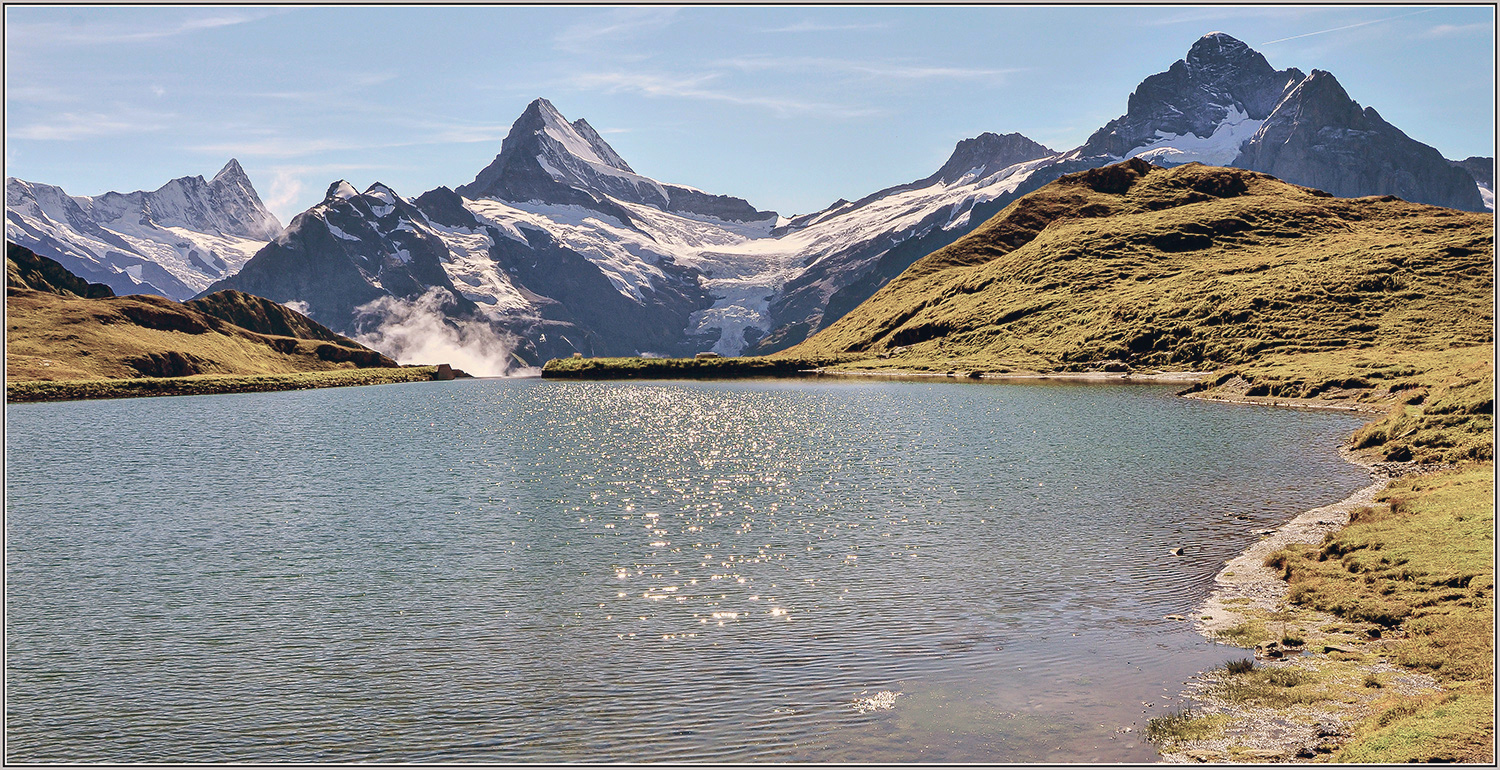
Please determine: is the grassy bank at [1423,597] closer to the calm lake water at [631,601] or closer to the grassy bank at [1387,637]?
the grassy bank at [1387,637]

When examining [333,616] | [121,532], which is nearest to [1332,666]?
[333,616]

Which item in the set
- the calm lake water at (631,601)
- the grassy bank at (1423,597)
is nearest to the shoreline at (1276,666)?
the grassy bank at (1423,597)

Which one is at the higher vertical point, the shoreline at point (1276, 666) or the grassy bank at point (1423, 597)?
the grassy bank at point (1423, 597)

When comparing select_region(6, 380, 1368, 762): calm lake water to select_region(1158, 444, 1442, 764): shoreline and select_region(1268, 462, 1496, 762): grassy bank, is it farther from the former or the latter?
select_region(1268, 462, 1496, 762): grassy bank

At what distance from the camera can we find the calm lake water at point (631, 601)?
2283 centimetres

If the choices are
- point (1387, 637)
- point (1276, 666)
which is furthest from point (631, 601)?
point (1387, 637)

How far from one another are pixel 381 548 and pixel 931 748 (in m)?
28.6

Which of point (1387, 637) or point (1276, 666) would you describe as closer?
point (1276, 666)

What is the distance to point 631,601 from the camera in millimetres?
33625

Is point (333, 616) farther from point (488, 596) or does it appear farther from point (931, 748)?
point (931, 748)

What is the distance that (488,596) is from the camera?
113ft

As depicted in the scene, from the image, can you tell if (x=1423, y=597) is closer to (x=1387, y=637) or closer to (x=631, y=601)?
(x=1387, y=637)

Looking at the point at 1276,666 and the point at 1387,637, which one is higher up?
the point at 1387,637

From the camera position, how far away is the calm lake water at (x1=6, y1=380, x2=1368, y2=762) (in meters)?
22.8
